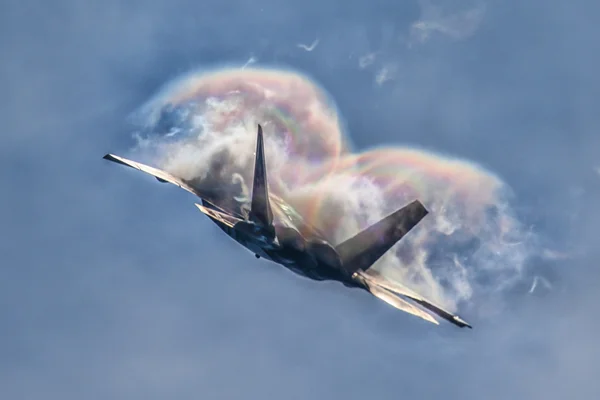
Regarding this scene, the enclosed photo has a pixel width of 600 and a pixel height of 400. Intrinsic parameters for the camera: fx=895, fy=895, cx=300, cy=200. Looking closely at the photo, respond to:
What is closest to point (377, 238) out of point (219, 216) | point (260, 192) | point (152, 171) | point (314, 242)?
point (314, 242)

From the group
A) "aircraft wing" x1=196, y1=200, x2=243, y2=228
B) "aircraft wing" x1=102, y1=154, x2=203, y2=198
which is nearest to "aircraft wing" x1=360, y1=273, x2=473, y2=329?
"aircraft wing" x1=196, y1=200, x2=243, y2=228

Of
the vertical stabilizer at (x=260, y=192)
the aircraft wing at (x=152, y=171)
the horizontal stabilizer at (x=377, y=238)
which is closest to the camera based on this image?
the vertical stabilizer at (x=260, y=192)

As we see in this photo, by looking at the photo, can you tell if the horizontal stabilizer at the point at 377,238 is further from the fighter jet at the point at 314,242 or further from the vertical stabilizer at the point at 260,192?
the vertical stabilizer at the point at 260,192

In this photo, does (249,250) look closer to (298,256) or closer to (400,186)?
(298,256)

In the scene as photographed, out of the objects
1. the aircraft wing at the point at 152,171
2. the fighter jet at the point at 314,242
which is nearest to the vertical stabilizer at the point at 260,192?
the fighter jet at the point at 314,242

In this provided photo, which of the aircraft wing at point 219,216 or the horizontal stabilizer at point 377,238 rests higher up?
the horizontal stabilizer at point 377,238

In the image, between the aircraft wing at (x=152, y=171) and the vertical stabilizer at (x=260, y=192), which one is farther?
the aircraft wing at (x=152, y=171)

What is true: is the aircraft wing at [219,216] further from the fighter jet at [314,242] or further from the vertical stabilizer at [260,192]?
the vertical stabilizer at [260,192]

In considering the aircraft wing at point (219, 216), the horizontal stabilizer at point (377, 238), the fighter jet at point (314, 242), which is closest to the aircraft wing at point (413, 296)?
the fighter jet at point (314, 242)

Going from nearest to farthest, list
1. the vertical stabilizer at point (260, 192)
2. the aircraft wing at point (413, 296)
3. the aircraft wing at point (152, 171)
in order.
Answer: the vertical stabilizer at point (260, 192) → the aircraft wing at point (413, 296) → the aircraft wing at point (152, 171)
